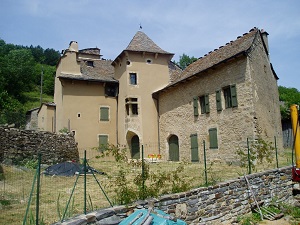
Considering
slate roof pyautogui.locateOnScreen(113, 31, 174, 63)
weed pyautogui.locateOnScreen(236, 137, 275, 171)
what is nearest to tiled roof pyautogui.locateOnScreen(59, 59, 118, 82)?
slate roof pyautogui.locateOnScreen(113, 31, 174, 63)

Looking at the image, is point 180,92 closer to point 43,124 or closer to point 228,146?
point 228,146

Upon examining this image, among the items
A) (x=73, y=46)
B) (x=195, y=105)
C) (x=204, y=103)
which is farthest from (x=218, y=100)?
(x=73, y=46)

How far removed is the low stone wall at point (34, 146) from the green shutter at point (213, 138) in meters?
8.22

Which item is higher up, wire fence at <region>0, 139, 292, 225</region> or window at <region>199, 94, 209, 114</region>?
window at <region>199, 94, 209, 114</region>

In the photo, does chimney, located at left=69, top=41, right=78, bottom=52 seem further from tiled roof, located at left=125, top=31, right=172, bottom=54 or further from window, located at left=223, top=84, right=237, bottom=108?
window, located at left=223, top=84, right=237, bottom=108

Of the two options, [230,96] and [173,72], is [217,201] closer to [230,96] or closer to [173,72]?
[230,96]

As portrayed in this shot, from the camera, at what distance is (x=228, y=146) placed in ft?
49.5

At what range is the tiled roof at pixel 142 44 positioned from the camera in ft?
69.4

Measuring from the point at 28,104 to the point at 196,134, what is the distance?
115ft

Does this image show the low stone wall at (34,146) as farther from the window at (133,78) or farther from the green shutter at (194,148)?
the green shutter at (194,148)

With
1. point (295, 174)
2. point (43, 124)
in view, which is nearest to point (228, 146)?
point (295, 174)

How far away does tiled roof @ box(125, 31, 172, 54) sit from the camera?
2116cm

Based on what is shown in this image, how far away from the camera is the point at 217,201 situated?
8195 mm

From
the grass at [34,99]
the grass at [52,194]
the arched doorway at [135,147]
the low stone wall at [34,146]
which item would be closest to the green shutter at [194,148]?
the arched doorway at [135,147]
